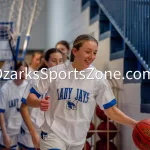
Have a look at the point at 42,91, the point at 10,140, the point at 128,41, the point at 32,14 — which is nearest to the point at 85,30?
the point at 32,14

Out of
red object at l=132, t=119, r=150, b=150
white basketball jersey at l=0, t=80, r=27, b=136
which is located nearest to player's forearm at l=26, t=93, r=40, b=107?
red object at l=132, t=119, r=150, b=150

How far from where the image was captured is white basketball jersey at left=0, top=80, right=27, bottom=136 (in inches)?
171

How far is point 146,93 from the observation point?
12.7 feet

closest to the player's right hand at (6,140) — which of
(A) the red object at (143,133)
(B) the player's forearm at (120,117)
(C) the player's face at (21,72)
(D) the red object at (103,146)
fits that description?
(C) the player's face at (21,72)

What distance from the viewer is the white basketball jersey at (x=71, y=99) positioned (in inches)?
105

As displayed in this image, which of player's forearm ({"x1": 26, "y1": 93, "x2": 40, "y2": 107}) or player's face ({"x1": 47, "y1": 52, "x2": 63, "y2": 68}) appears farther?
player's face ({"x1": 47, "y1": 52, "x2": 63, "y2": 68})

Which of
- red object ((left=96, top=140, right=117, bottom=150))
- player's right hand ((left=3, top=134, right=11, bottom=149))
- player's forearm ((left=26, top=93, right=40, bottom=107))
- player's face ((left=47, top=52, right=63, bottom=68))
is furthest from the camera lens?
red object ((left=96, top=140, right=117, bottom=150))

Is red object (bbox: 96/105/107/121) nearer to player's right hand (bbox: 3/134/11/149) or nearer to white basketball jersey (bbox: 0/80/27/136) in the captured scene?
white basketball jersey (bbox: 0/80/27/136)

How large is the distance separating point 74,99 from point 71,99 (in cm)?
2

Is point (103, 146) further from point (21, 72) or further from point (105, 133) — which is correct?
point (21, 72)

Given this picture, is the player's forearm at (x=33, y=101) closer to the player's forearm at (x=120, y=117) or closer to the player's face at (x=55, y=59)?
the player's forearm at (x=120, y=117)

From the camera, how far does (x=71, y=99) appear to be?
8.77ft

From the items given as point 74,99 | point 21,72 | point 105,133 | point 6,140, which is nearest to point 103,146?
point 105,133

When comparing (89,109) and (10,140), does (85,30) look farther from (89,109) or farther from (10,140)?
(89,109)
